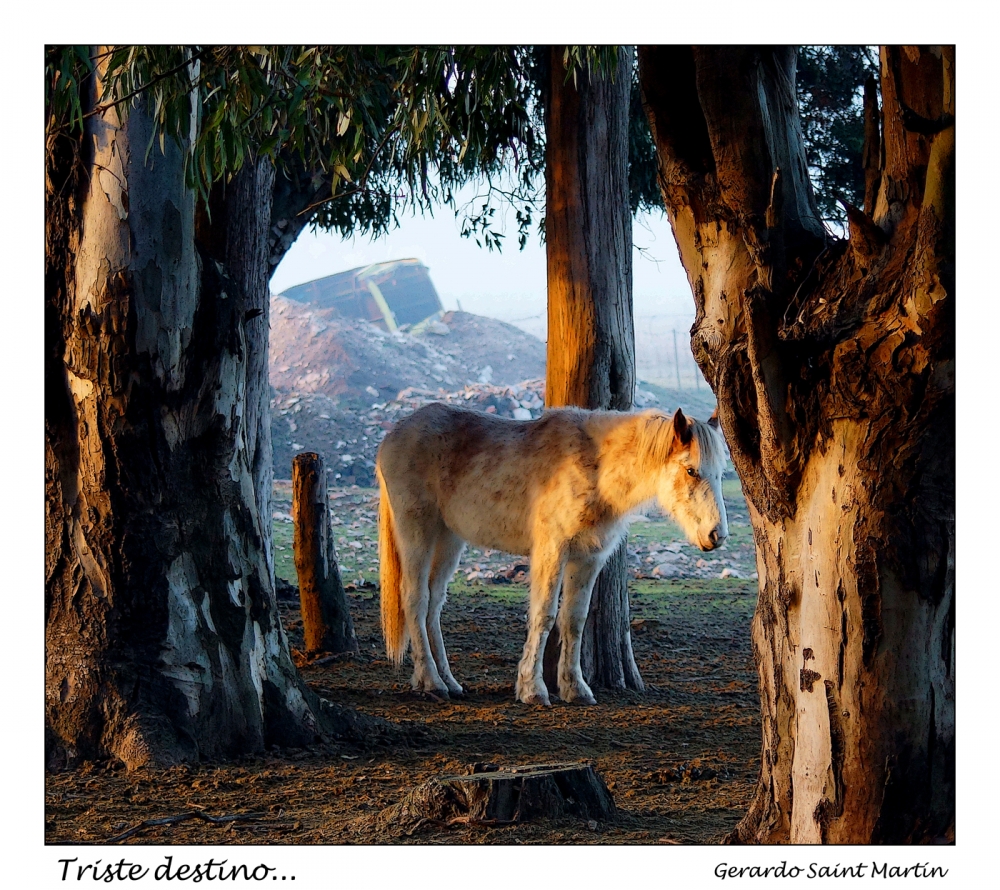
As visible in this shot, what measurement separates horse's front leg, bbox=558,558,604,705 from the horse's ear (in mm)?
1005

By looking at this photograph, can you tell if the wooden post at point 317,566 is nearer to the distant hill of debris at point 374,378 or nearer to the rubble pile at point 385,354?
the distant hill of debris at point 374,378

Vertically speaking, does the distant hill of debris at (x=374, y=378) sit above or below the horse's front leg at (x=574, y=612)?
above

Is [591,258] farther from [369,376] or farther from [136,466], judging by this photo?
[369,376]

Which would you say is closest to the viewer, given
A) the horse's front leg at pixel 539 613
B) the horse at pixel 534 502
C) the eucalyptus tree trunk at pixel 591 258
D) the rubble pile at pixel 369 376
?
the horse at pixel 534 502

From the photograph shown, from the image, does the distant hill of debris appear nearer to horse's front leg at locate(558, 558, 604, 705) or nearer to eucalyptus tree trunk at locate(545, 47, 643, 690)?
eucalyptus tree trunk at locate(545, 47, 643, 690)

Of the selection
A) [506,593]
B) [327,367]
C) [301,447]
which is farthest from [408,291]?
[506,593]

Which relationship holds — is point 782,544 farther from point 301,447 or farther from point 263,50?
point 301,447

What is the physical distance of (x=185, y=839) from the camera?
367 cm

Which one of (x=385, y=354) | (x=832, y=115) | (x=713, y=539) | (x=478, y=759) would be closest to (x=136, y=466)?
(x=478, y=759)

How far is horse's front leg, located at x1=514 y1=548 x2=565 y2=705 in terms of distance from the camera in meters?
6.57

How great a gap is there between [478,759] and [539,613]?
1.78 meters

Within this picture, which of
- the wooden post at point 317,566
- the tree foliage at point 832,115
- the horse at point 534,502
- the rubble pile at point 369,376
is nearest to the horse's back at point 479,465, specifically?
the horse at point 534,502

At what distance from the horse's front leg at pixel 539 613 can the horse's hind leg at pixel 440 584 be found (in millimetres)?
580

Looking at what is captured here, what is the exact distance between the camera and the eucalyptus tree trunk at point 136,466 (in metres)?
4.53
